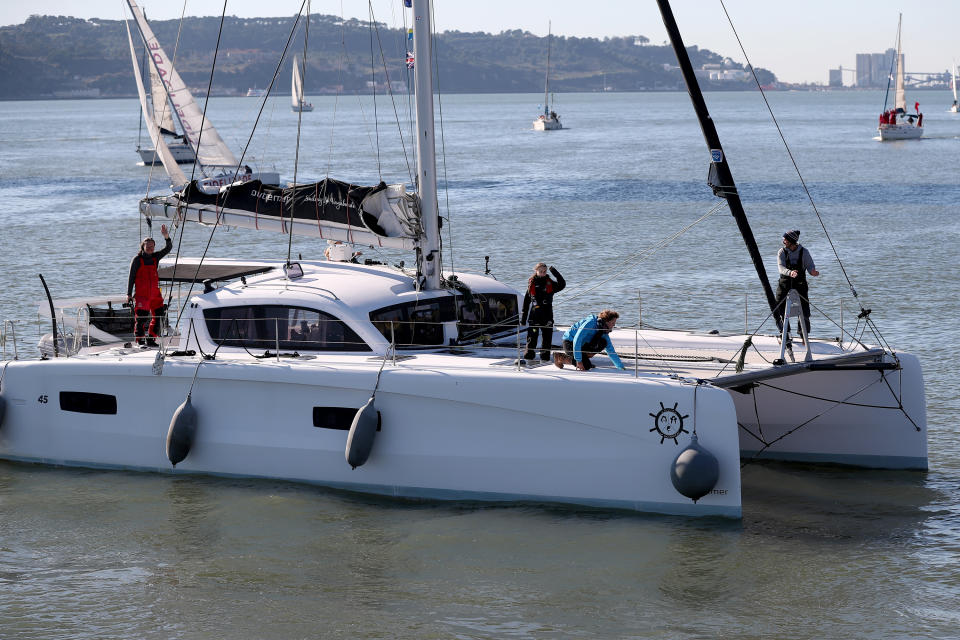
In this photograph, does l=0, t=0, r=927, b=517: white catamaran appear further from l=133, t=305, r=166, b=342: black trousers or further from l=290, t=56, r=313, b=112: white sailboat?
l=290, t=56, r=313, b=112: white sailboat

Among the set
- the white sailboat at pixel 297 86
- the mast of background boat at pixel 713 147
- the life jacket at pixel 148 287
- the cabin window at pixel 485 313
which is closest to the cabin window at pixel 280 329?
the cabin window at pixel 485 313

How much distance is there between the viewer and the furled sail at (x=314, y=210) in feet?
42.5

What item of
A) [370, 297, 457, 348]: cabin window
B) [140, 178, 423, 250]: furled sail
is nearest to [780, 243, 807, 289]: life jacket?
[370, 297, 457, 348]: cabin window

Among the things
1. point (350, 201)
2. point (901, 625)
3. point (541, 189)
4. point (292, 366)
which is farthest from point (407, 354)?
point (541, 189)

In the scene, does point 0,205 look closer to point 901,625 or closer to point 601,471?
Answer: point 601,471

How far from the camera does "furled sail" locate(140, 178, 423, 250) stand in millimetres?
12953

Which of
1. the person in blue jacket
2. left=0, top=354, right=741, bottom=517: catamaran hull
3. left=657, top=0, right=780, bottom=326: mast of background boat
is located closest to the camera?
left=0, top=354, right=741, bottom=517: catamaran hull

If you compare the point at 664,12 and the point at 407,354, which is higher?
the point at 664,12

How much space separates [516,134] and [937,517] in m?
90.2

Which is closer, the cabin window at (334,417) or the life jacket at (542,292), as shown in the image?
the cabin window at (334,417)

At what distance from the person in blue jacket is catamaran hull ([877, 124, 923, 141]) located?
73.6 m

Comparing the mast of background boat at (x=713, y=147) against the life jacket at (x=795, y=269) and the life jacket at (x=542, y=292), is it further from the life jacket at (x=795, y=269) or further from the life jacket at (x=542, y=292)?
the life jacket at (x=542, y=292)

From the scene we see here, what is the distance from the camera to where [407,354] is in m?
12.4

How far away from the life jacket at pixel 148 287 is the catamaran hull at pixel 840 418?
7.01 metres
